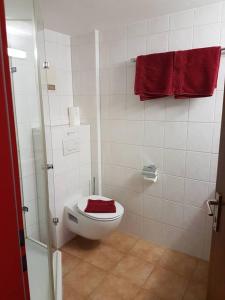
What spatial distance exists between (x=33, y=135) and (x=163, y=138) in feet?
3.87

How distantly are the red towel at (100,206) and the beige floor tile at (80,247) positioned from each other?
18.6 inches

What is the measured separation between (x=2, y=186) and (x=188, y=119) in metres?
1.73

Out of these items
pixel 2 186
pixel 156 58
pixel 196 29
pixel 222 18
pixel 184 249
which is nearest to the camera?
pixel 2 186

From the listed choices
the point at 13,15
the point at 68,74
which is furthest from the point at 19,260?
the point at 68,74

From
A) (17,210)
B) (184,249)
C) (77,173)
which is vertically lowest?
(184,249)

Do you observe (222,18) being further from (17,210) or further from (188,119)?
(17,210)

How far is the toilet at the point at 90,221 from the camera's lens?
2.01 meters

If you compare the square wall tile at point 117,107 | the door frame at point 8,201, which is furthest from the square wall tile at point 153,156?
the door frame at point 8,201

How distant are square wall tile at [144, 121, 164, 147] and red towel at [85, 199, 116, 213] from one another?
Result: 0.70 meters

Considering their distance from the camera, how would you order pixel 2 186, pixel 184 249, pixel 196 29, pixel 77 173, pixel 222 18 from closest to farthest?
pixel 2 186, pixel 222 18, pixel 196 29, pixel 184 249, pixel 77 173

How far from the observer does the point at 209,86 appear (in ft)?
5.72

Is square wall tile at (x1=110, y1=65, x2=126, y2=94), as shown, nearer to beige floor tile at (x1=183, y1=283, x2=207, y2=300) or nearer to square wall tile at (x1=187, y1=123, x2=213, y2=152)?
square wall tile at (x1=187, y1=123, x2=213, y2=152)

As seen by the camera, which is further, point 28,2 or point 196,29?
point 196,29

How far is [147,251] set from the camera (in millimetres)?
2229
